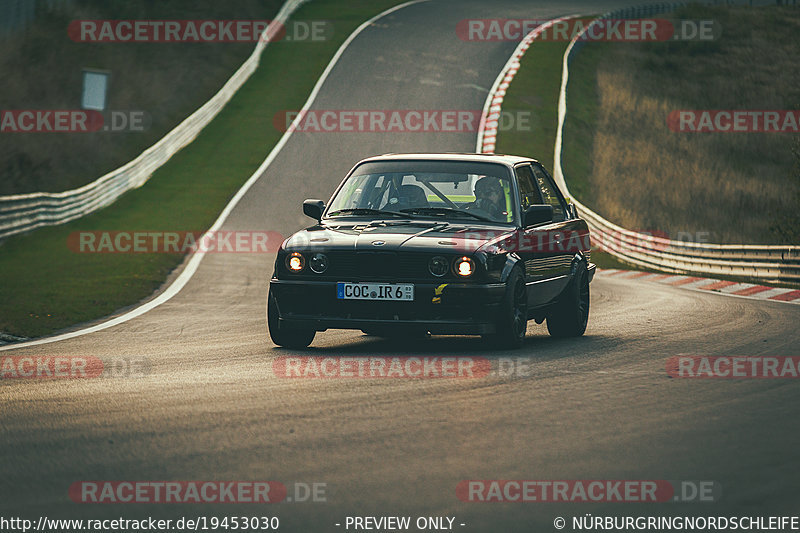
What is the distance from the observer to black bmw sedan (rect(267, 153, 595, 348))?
9.60m

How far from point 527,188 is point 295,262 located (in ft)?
8.46

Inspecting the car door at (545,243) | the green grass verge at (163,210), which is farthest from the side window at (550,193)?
the green grass verge at (163,210)

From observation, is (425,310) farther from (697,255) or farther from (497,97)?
(497,97)

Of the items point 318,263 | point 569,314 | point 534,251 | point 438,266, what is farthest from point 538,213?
point 318,263

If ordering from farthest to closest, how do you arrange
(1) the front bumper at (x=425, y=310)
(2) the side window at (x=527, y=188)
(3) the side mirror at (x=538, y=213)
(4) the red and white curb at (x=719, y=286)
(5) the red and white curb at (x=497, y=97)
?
(5) the red and white curb at (x=497, y=97) < (4) the red and white curb at (x=719, y=286) < (2) the side window at (x=527, y=188) < (3) the side mirror at (x=538, y=213) < (1) the front bumper at (x=425, y=310)

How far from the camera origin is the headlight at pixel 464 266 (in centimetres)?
959

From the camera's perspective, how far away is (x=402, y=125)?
1548 inches

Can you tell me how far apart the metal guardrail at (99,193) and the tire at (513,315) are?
15.2 m

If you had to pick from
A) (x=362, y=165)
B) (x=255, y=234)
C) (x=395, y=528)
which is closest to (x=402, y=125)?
(x=255, y=234)

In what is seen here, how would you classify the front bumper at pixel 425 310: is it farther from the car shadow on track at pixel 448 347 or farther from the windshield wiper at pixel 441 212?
the windshield wiper at pixel 441 212

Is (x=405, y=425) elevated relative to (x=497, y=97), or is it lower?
lower

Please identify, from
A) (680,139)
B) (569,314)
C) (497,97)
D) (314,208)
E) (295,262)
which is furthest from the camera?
(680,139)

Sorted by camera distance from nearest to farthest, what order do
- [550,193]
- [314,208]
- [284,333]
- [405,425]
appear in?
1. [405,425]
2. [284,333]
3. [314,208]
4. [550,193]

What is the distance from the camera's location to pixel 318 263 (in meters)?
9.88
